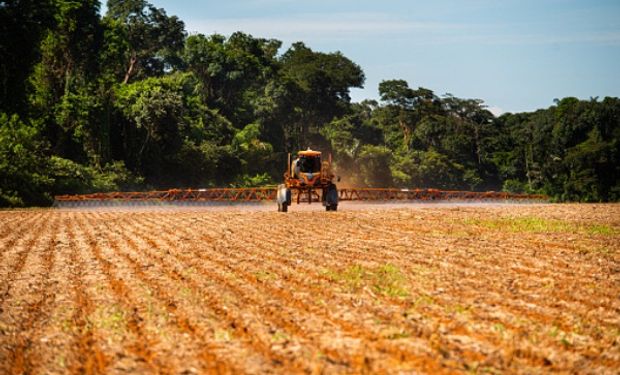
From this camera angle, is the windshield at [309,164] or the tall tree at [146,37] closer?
the windshield at [309,164]

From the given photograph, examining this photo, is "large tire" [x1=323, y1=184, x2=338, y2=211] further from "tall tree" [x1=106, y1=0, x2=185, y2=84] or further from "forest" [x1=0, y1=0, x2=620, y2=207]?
"tall tree" [x1=106, y1=0, x2=185, y2=84]

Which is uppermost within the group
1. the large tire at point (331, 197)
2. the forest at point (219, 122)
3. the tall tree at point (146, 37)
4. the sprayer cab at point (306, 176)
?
the tall tree at point (146, 37)

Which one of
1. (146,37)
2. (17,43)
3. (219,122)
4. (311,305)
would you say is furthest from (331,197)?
(146,37)

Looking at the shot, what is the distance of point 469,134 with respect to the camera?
106 meters

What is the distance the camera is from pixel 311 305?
11766mm

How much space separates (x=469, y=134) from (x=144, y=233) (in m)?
86.3

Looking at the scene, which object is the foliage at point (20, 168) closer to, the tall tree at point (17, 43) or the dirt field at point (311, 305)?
the tall tree at point (17, 43)

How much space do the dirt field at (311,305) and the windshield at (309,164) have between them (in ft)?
54.5

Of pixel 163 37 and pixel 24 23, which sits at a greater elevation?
pixel 163 37

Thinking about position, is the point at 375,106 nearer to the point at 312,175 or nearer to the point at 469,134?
the point at 469,134

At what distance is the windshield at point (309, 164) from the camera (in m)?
39.0

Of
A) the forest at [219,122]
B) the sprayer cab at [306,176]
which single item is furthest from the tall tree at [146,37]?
the sprayer cab at [306,176]

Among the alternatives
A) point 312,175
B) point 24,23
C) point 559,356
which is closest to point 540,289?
point 559,356

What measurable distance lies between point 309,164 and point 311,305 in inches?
1086
